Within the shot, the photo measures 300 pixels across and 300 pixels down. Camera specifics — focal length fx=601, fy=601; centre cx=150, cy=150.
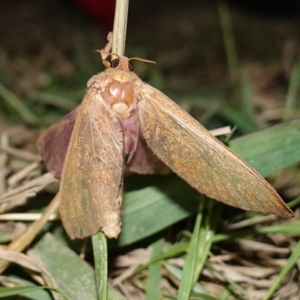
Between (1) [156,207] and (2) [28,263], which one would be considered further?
(1) [156,207]

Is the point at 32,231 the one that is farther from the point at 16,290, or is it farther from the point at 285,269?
the point at 285,269

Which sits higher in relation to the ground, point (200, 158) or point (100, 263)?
point (200, 158)

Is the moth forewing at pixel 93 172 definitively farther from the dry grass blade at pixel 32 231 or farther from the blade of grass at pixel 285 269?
the blade of grass at pixel 285 269

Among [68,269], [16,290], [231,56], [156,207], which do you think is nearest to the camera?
[16,290]

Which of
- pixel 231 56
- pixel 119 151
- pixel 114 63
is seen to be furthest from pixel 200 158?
pixel 231 56

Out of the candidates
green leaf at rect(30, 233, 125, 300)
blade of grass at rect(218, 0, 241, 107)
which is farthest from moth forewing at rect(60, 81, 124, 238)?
blade of grass at rect(218, 0, 241, 107)

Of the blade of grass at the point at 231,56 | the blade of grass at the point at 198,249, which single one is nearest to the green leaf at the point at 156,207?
the blade of grass at the point at 198,249
